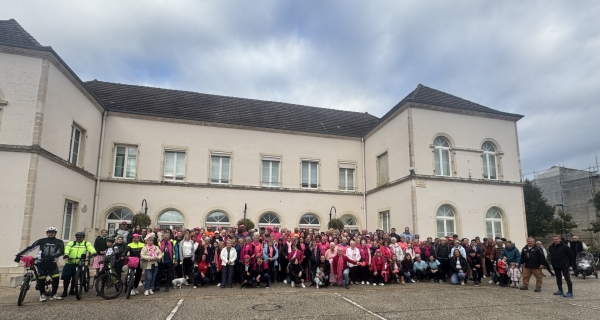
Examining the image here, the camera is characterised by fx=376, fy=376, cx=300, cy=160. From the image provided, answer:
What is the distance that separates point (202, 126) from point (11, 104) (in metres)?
7.89

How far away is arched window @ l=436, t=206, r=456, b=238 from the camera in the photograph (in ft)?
52.3

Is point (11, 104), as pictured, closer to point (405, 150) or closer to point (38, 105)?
point (38, 105)

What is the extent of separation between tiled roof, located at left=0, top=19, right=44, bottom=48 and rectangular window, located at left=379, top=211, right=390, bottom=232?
15177mm

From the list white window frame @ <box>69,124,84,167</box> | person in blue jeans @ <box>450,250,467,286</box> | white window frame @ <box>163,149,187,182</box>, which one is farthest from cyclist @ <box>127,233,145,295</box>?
person in blue jeans @ <box>450,250,467,286</box>

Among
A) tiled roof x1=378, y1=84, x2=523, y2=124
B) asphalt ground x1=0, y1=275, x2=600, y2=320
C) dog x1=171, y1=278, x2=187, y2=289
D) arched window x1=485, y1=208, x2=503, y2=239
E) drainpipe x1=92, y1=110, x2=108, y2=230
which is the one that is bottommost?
asphalt ground x1=0, y1=275, x2=600, y2=320

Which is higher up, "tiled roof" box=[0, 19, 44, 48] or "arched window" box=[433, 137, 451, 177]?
"tiled roof" box=[0, 19, 44, 48]

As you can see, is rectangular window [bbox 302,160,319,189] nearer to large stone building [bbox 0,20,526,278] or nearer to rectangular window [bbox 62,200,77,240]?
large stone building [bbox 0,20,526,278]

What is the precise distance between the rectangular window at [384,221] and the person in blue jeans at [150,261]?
11.3 metres

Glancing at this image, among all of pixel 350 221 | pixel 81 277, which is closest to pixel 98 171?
pixel 81 277

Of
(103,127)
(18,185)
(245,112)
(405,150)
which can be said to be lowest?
(18,185)

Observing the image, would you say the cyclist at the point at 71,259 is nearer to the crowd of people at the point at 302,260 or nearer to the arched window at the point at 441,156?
the crowd of people at the point at 302,260

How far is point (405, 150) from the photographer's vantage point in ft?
54.0

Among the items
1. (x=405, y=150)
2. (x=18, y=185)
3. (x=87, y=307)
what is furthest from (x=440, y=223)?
(x=18, y=185)

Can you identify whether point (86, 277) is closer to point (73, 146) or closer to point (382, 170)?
point (73, 146)
